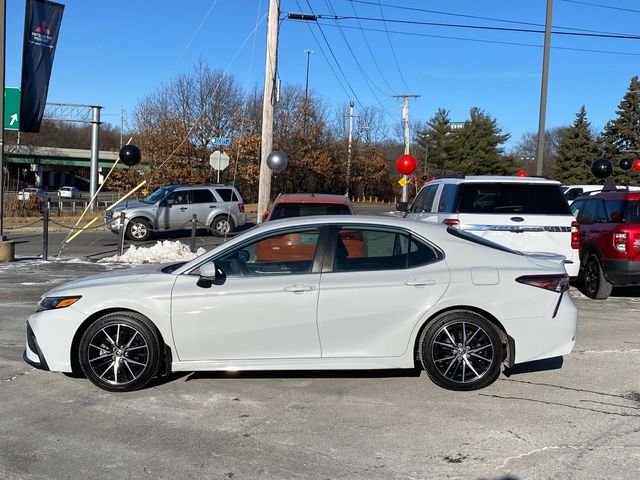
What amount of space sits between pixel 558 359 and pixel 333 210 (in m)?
4.06

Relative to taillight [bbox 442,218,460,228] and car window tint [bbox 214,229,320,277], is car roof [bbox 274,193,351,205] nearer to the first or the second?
taillight [bbox 442,218,460,228]

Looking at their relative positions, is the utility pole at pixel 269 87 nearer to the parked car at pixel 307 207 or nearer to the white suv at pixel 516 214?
the parked car at pixel 307 207

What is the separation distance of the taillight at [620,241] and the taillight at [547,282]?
4671 millimetres

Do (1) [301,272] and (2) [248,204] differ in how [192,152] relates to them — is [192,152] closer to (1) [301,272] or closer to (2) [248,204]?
(2) [248,204]

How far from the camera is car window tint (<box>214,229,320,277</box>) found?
523cm

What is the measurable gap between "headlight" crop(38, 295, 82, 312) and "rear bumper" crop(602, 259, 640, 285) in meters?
7.90

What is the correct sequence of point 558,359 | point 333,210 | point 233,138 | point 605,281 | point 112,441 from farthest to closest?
point 233,138 → point 605,281 → point 333,210 → point 558,359 → point 112,441

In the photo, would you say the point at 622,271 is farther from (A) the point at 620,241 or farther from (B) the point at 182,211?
(B) the point at 182,211

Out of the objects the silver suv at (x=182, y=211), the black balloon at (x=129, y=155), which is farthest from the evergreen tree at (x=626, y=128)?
the black balloon at (x=129, y=155)

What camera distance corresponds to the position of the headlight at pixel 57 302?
5.16 m

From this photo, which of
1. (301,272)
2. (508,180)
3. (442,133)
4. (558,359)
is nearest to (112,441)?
(301,272)

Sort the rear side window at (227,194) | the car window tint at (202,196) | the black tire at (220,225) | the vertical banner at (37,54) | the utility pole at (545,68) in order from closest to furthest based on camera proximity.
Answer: the vertical banner at (37,54)
the utility pole at (545,68)
the car window tint at (202,196)
the black tire at (220,225)
the rear side window at (227,194)

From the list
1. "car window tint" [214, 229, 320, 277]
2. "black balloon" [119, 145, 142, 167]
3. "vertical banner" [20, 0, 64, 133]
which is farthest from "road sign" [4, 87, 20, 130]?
"car window tint" [214, 229, 320, 277]

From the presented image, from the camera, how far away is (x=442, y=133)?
78.5 meters
